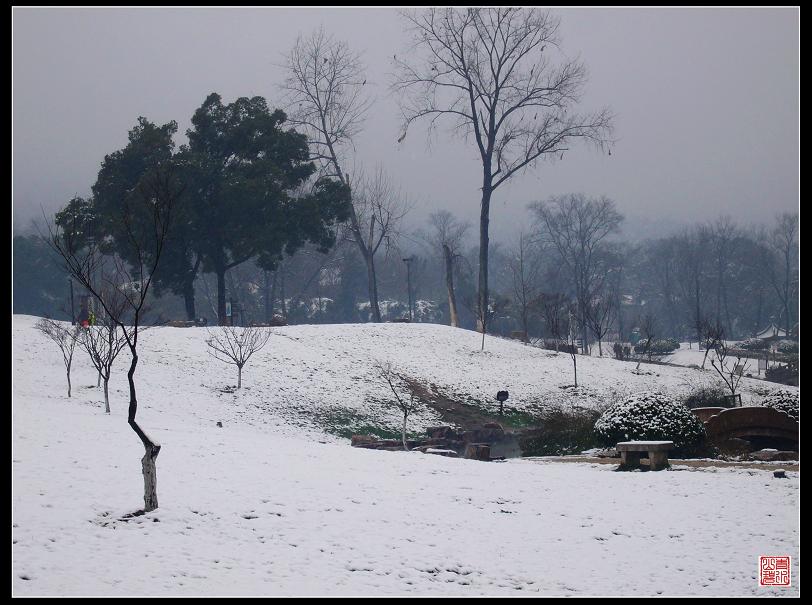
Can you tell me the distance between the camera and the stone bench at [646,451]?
48.4 ft

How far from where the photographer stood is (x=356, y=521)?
421 inches

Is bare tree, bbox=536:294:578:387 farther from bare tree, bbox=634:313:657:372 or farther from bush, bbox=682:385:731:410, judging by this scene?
bush, bbox=682:385:731:410

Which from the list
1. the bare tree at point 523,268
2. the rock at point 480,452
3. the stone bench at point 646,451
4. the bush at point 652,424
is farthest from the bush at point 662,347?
the stone bench at point 646,451

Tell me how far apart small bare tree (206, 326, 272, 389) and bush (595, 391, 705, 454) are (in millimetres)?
12757

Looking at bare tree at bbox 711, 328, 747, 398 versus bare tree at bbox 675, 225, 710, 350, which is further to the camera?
bare tree at bbox 675, 225, 710, 350

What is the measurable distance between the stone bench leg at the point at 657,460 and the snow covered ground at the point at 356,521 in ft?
1.75

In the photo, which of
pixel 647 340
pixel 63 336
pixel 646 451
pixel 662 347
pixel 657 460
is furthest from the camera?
pixel 662 347

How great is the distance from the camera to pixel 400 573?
8.98 metres

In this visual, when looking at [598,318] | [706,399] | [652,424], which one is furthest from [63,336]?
[598,318]

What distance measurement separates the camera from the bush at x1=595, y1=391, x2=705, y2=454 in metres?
16.1

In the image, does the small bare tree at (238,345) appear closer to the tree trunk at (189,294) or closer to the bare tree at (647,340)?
the tree trunk at (189,294)

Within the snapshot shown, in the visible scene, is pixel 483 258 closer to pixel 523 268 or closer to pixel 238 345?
pixel 238 345

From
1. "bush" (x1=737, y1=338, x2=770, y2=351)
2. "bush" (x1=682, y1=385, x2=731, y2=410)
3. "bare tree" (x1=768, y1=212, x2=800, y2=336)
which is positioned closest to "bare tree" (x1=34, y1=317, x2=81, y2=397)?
"bush" (x1=682, y1=385, x2=731, y2=410)

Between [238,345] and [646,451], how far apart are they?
15459 mm
